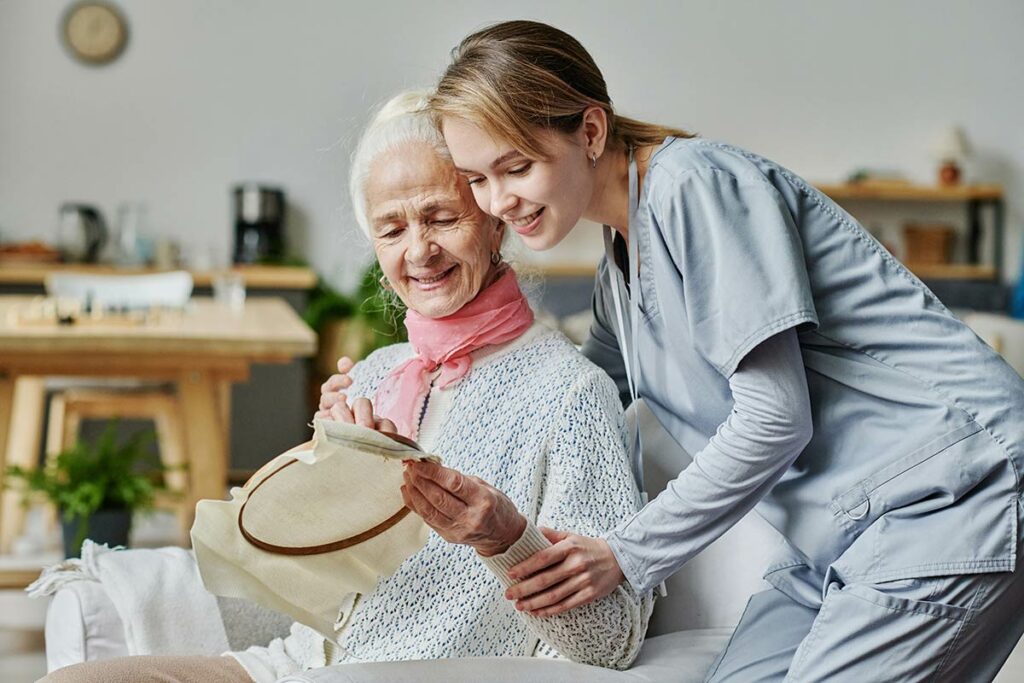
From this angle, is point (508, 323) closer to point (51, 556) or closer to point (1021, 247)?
point (51, 556)

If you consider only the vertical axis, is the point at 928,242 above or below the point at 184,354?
below

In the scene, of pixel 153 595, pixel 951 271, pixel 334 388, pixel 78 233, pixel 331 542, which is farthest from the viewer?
pixel 951 271

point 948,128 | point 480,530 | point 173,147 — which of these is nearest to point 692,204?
point 480,530

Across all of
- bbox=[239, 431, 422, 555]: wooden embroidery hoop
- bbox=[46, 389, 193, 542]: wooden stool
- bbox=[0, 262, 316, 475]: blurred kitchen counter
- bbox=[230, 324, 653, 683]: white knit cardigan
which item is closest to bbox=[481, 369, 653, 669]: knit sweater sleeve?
bbox=[230, 324, 653, 683]: white knit cardigan

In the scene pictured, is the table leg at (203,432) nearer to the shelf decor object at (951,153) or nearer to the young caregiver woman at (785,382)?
the young caregiver woman at (785,382)

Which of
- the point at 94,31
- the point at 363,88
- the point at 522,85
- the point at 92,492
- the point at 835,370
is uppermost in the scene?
the point at 522,85

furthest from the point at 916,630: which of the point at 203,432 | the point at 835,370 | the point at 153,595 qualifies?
the point at 203,432

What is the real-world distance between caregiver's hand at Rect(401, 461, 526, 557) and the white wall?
16.2 feet

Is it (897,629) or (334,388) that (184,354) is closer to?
(334,388)

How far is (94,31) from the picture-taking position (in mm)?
6527

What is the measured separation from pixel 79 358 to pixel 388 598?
2488mm

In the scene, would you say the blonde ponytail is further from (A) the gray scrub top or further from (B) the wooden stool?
(B) the wooden stool

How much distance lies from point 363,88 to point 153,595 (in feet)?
17.4

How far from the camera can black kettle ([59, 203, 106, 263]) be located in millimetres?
6379
